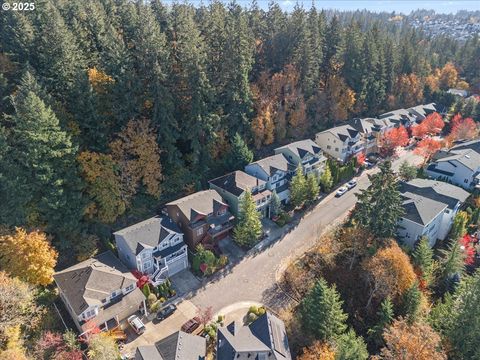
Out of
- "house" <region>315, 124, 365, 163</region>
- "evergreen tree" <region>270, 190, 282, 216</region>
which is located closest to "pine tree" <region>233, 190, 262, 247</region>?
"evergreen tree" <region>270, 190, 282, 216</region>

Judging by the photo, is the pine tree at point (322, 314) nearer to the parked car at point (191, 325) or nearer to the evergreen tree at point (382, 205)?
the parked car at point (191, 325)

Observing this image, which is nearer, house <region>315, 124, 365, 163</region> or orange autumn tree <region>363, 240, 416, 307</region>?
orange autumn tree <region>363, 240, 416, 307</region>

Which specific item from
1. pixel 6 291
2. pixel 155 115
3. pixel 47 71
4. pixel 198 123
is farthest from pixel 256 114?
pixel 6 291

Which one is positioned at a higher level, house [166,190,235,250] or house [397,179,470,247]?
house [166,190,235,250]

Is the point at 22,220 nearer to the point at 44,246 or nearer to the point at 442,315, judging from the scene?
the point at 44,246

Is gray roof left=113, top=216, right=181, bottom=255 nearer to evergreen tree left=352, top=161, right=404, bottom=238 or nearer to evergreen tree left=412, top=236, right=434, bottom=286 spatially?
evergreen tree left=352, top=161, right=404, bottom=238

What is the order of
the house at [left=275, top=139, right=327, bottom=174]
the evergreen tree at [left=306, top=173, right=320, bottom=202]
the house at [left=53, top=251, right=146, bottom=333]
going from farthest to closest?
the house at [left=275, top=139, right=327, bottom=174] < the evergreen tree at [left=306, top=173, right=320, bottom=202] < the house at [left=53, top=251, right=146, bottom=333]

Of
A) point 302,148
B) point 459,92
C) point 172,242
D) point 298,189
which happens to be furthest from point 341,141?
point 459,92
